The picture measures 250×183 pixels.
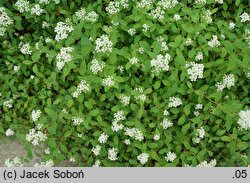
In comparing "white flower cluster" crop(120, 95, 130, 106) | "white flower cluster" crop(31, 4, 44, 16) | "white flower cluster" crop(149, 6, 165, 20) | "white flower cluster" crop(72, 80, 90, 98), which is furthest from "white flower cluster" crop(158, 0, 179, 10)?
"white flower cluster" crop(31, 4, 44, 16)

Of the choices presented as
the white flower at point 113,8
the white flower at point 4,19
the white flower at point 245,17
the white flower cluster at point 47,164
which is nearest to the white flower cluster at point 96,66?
the white flower at point 113,8

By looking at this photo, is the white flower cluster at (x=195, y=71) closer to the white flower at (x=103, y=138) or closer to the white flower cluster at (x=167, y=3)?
the white flower cluster at (x=167, y=3)

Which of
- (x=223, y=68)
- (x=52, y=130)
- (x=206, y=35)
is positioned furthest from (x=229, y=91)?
(x=52, y=130)

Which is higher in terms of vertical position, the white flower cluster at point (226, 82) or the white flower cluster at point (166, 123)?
the white flower cluster at point (226, 82)

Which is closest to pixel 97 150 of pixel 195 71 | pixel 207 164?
pixel 207 164

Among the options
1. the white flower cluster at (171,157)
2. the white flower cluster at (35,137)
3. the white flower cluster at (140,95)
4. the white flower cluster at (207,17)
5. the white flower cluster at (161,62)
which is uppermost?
the white flower cluster at (207,17)

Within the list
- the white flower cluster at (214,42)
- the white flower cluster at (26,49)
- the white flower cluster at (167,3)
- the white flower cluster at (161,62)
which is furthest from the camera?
the white flower cluster at (26,49)

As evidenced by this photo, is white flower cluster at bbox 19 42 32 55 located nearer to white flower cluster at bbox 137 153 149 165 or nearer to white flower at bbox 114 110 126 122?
white flower at bbox 114 110 126 122
